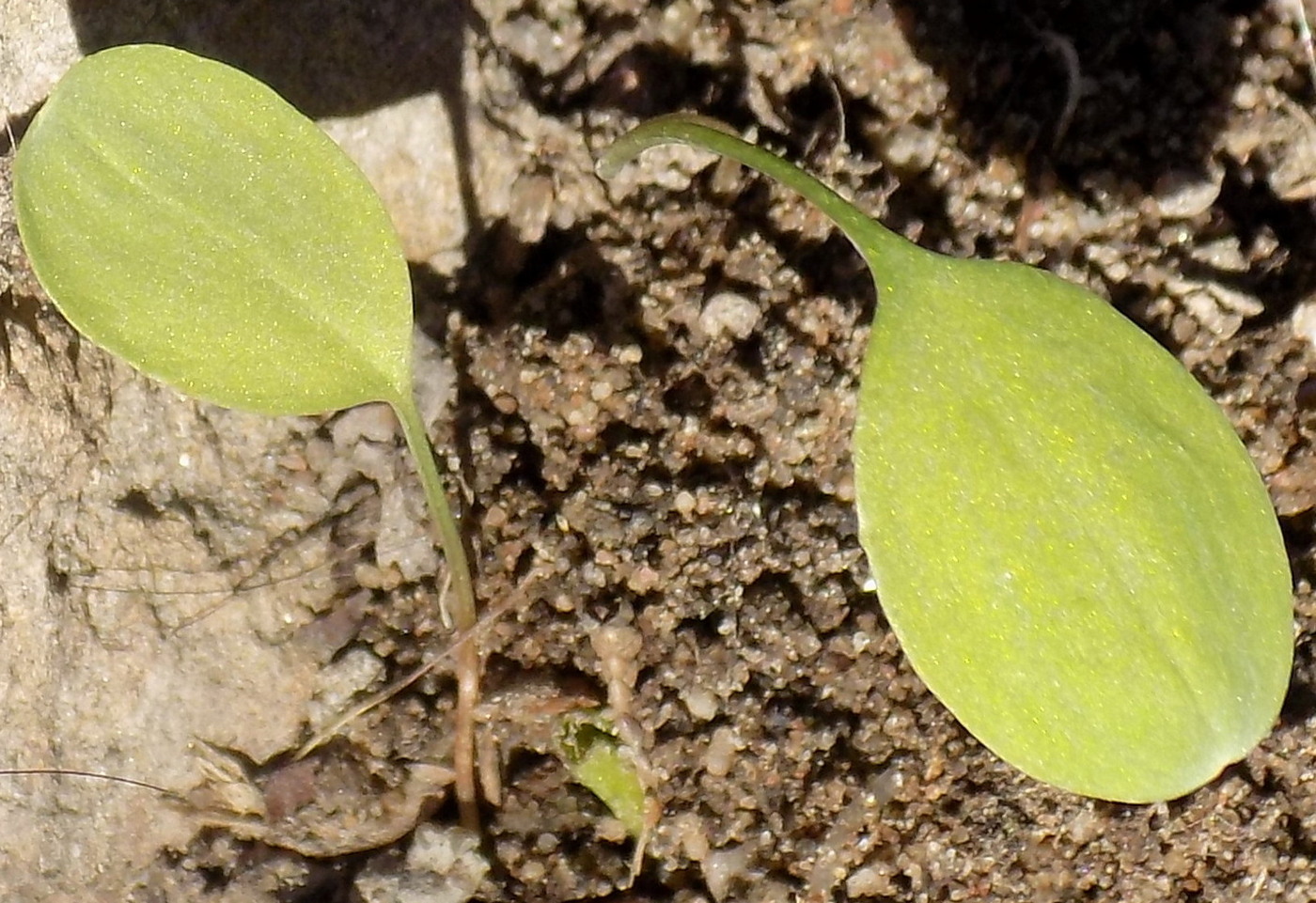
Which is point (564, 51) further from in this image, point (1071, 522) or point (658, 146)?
point (1071, 522)

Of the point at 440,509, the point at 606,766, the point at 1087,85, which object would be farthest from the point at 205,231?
the point at 1087,85

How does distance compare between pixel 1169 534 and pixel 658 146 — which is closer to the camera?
pixel 1169 534

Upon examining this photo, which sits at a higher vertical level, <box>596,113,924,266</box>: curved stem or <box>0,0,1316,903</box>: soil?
<box>596,113,924,266</box>: curved stem

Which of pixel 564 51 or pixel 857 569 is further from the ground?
pixel 564 51

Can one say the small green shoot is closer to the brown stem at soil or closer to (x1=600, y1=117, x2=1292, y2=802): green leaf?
the brown stem at soil

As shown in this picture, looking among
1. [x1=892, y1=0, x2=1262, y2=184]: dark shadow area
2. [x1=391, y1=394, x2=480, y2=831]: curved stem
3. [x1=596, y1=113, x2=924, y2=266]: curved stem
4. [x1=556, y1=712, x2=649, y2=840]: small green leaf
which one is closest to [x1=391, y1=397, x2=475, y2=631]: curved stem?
[x1=391, y1=394, x2=480, y2=831]: curved stem

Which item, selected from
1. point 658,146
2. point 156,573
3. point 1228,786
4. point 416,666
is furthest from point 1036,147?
point 156,573
